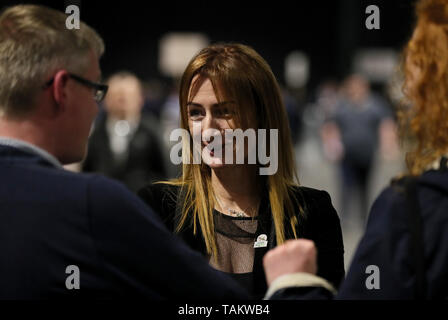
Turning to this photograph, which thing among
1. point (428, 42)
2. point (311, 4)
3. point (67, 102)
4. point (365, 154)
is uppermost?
point (311, 4)

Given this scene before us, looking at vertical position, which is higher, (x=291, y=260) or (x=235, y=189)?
(x=235, y=189)

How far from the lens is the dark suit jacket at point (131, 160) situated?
549 cm

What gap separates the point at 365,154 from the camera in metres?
8.56

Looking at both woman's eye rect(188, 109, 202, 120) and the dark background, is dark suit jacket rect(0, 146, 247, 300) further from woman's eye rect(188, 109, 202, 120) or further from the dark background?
the dark background

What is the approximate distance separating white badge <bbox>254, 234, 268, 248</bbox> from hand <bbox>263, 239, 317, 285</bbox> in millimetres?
504

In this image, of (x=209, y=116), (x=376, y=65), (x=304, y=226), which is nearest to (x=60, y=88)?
(x=209, y=116)

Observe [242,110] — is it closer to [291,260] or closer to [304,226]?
[304,226]

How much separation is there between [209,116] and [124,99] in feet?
12.1

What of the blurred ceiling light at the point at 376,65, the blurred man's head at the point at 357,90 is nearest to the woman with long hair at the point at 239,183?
the blurred man's head at the point at 357,90

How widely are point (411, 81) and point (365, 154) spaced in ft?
23.0

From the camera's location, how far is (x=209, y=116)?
7.54ft

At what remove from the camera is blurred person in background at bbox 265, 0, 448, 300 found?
→ 150 centimetres

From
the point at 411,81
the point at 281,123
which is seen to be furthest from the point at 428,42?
the point at 281,123
